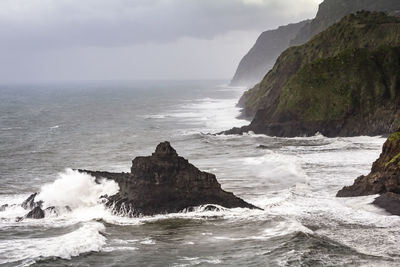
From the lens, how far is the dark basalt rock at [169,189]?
35031 millimetres

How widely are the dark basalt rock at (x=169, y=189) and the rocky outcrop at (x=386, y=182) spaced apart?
7.93m

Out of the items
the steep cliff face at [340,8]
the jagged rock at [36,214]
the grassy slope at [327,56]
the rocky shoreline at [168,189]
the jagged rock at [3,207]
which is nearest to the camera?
the rocky shoreline at [168,189]

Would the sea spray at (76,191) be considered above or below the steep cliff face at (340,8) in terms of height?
below

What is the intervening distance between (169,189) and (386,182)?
570 inches

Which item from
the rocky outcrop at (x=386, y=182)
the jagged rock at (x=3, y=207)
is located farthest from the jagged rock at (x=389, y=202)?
the jagged rock at (x=3, y=207)

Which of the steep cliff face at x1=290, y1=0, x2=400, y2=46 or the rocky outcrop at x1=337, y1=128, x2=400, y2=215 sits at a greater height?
the steep cliff face at x1=290, y1=0, x2=400, y2=46

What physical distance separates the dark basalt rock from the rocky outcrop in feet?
26.0

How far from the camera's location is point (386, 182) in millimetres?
34906

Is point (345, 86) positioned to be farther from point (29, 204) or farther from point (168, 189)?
point (29, 204)

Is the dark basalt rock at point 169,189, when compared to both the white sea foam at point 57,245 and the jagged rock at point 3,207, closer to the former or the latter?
the white sea foam at point 57,245

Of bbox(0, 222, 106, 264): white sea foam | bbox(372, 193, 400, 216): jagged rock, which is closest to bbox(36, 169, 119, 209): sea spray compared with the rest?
bbox(0, 222, 106, 264): white sea foam

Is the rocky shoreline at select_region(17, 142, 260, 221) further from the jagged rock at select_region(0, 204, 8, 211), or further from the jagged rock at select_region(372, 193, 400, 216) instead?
the jagged rock at select_region(372, 193, 400, 216)

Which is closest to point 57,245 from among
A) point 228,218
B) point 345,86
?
point 228,218

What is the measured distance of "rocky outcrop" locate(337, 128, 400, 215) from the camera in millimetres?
33375
